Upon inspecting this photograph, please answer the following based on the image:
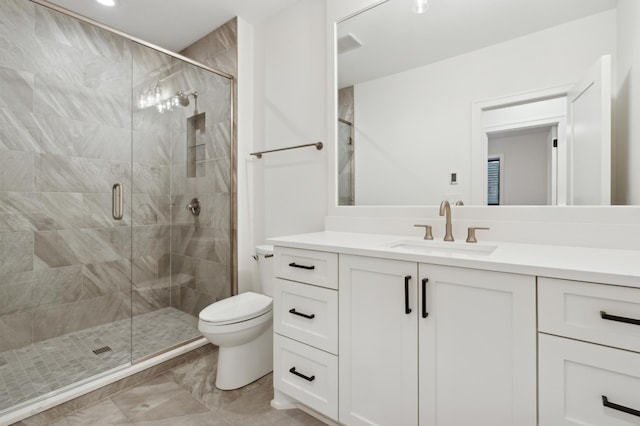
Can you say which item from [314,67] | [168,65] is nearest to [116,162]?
[168,65]

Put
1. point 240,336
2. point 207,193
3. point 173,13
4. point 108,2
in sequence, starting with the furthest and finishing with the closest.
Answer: point 207,193, point 173,13, point 108,2, point 240,336

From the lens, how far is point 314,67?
2.03 metres

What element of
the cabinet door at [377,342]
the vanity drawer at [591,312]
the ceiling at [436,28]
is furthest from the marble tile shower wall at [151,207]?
the vanity drawer at [591,312]

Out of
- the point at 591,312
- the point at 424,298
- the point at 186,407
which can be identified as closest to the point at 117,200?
the point at 186,407

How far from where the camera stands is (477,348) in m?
0.96

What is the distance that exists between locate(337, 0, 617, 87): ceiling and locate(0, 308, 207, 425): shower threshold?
208 cm

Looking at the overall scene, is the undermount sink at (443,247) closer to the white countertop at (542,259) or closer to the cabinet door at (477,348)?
the white countertop at (542,259)

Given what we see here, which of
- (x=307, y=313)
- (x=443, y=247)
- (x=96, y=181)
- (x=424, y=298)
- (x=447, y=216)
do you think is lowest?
(x=307, y=313)

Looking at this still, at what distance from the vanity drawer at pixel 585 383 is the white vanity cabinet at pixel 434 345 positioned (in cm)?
4

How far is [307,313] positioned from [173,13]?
93.0 inches

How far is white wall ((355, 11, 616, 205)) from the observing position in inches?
48.3

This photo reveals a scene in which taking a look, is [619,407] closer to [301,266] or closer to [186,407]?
[301,266]

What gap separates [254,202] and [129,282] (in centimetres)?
120

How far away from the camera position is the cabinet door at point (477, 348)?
0.88 m
